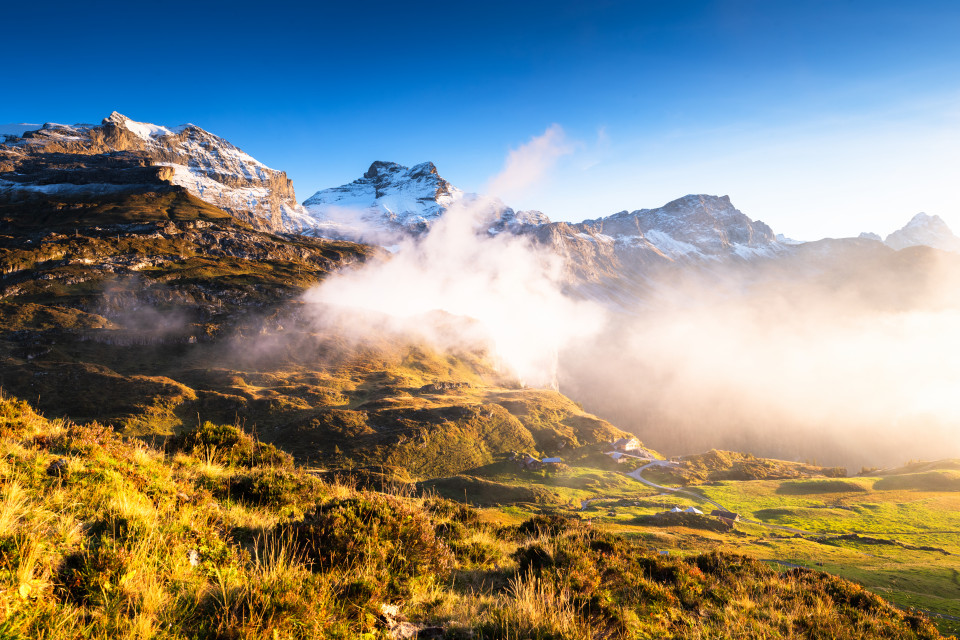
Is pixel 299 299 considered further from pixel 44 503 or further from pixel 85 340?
pixel 44 503

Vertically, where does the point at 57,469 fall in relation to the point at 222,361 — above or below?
above

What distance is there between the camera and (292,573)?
5.48 metres

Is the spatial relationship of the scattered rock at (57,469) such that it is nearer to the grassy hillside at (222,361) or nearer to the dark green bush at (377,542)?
the dark green bush at (377,542)

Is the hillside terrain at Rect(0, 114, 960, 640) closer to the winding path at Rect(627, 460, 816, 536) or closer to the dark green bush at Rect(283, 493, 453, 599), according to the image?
the dark green bush at Rect(283, 493, 453, 599)

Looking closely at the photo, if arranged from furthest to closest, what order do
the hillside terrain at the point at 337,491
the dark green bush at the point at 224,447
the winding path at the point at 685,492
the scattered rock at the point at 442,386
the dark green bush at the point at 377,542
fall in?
the scattered rock at the point at 442,386, the winding path at the point at 685,492, the dark green bush at the point at 224,447, the dark green bush at the point at 377,542, the hillside terrain at the point at 337,491

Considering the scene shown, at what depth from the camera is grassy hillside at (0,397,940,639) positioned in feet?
14.6

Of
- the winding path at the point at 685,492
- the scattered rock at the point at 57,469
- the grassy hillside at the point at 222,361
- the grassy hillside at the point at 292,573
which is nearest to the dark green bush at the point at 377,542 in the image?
the grassy hillside at the point at 292,573

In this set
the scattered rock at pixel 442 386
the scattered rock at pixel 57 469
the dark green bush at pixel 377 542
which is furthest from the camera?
the scattered rock at pixel 442 386

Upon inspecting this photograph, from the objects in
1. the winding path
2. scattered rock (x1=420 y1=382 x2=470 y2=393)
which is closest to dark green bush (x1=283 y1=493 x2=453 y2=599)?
the winding path

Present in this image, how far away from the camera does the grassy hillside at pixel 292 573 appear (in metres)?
4.44

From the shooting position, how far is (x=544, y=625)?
574 cm

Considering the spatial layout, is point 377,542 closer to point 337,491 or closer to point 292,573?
point 292,573

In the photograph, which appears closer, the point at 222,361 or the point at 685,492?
the point at 685,492

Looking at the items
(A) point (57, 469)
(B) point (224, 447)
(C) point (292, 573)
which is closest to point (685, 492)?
(B) point (224, 447)
